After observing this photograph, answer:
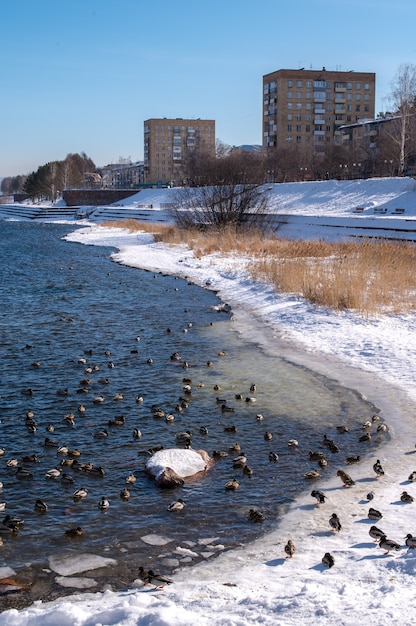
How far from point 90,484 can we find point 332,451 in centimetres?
362

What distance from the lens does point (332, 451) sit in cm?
1080

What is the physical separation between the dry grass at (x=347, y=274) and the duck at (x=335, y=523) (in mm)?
13144

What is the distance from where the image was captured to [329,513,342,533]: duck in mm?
8031

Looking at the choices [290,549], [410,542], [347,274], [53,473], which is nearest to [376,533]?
[410,542]

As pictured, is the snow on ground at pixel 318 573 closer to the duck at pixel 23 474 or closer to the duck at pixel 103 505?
the duck at pixel 103 505

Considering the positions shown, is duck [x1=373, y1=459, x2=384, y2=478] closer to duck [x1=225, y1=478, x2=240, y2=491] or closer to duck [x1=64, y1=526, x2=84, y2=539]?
duck [x1=225, y1=478, x2=240, y2=491]

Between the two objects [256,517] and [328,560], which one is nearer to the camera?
[328,560]

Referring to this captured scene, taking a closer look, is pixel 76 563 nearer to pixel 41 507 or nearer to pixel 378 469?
pixel 41 507

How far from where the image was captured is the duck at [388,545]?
7.34 metres

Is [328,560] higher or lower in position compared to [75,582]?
higher

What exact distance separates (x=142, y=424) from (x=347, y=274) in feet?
44.3

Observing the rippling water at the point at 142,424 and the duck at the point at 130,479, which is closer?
the rippling water at the point at 142,424

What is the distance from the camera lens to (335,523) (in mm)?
8031

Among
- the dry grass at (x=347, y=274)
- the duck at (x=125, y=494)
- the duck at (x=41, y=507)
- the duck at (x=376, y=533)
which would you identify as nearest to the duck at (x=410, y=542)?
the duck at (x=376, y=533)
